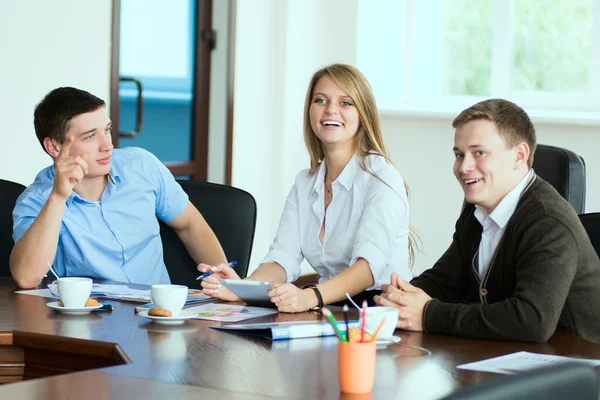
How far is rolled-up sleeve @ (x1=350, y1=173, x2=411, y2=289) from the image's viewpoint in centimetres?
244

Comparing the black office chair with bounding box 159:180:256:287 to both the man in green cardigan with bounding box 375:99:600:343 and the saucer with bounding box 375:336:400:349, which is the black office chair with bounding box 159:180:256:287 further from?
the saucer with bounding box 375:336:400:349

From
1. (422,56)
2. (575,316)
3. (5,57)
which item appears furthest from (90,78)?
(575,316)

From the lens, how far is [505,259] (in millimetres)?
2006

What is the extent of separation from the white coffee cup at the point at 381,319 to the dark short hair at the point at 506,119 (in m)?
0.55

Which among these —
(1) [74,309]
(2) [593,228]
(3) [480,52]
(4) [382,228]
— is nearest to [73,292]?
(1) [74,309]

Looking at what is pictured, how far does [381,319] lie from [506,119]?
0.66 metres

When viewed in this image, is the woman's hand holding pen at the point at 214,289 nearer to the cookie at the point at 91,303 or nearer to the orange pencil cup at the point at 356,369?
the cookie at the point at 91,303

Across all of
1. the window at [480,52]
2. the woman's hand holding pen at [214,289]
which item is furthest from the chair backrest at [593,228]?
the window at [480,52]

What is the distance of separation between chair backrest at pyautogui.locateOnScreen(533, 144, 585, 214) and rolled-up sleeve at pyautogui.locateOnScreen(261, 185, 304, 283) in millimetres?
711

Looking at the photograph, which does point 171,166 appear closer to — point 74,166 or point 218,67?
point 218,67

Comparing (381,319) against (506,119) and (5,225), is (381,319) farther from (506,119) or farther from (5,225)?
(5,225)

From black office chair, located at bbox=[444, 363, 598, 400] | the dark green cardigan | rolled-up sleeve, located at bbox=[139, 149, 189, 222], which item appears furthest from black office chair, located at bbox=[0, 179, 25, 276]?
black office chair, located at bbox=[444, 363, 598, 400]

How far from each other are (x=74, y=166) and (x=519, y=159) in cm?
110

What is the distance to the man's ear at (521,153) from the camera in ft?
6.77
